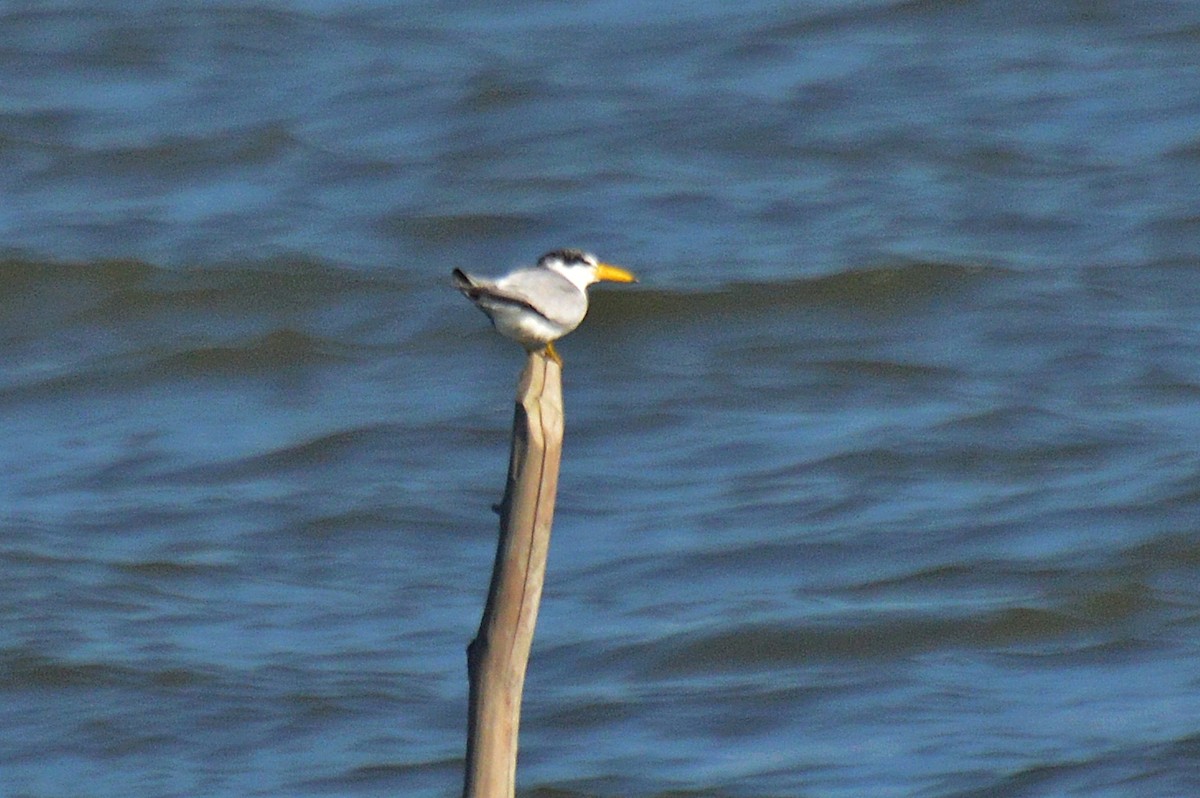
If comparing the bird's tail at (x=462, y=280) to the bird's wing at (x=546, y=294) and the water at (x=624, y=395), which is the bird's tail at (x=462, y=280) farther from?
the water at (x=624, y=395)

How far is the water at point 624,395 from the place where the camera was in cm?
838

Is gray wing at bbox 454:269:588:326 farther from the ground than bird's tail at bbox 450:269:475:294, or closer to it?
farther from the ground

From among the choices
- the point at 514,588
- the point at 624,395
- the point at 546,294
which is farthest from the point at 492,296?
the point at 624,395

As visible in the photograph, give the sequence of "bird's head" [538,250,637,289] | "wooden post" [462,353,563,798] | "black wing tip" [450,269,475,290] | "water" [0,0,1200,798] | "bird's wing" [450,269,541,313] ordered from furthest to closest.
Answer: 1. "water" [0,0,1200,798]
2. "bird's head" [538,250,637,289]
3. "bird's wing" [450,269,541,313]
4. "black wing tip" [450,269,475,290]
5. "wooden post" [462,353,563,798]

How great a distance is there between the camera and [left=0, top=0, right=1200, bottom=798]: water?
8.38 metres

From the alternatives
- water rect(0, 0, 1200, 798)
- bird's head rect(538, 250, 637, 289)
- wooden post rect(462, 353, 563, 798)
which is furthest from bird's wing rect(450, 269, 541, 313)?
water rect(0, 0, 1200, 798)

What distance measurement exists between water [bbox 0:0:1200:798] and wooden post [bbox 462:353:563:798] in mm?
3194

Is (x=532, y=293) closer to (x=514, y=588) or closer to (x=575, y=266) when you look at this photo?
(x=575, y=266)

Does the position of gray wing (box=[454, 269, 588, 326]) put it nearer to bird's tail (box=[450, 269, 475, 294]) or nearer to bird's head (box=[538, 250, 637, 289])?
bird's tail (box=[450, 269, 475, 294])

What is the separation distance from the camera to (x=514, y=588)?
14.8ft

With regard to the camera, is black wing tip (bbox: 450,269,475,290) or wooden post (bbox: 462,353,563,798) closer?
wooden post (bbox: 462,353,563,798)

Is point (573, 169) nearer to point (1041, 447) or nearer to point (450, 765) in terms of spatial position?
point (1041, 447)

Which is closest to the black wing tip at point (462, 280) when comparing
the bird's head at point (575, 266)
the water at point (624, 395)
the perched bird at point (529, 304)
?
the perched bird at point (529, 304)

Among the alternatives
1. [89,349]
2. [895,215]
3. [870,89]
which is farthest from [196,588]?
[870,89]
